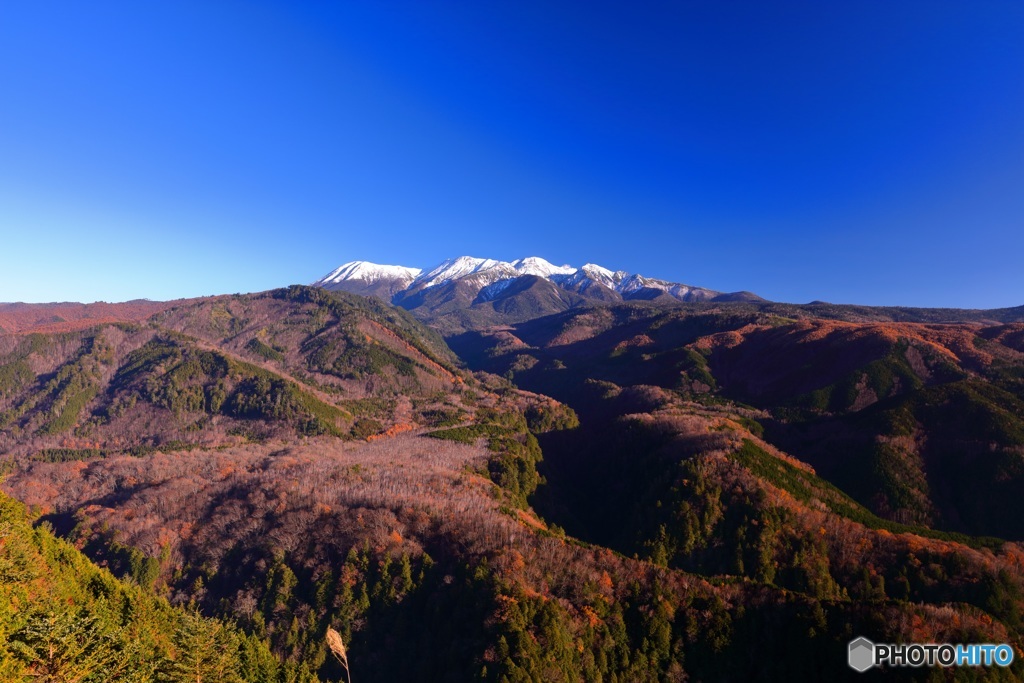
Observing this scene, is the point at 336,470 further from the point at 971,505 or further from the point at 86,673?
the point at 971,505

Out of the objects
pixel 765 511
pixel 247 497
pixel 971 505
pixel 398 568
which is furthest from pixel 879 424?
pixel 247 497

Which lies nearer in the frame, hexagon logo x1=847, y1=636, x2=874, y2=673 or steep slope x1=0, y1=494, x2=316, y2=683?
steep slope x1=0, y1=494, x2=316, y2=683

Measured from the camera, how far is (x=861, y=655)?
7312 cm

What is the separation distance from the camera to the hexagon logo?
2844 inches

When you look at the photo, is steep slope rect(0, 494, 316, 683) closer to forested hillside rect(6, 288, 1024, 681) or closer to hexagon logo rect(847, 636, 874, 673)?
forested hillside rect(6, 288, 1024, 681)

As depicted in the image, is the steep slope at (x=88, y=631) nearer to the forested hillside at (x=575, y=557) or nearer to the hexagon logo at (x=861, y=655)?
the forested hillside at (x=575, y=557)

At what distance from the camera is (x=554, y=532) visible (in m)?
132

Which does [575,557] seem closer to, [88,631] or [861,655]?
Result: [861,655]

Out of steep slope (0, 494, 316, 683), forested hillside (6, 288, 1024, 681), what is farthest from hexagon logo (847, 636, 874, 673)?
steep slope (0, 494, 316, 683)

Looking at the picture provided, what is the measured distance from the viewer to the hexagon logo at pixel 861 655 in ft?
237

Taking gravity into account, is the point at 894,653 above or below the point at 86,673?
below

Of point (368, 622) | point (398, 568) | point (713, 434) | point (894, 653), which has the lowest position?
point (368, 622)

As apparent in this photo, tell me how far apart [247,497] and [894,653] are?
179008 millimetres

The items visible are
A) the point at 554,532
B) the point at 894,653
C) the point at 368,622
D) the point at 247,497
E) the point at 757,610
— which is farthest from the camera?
the point at 247,497
